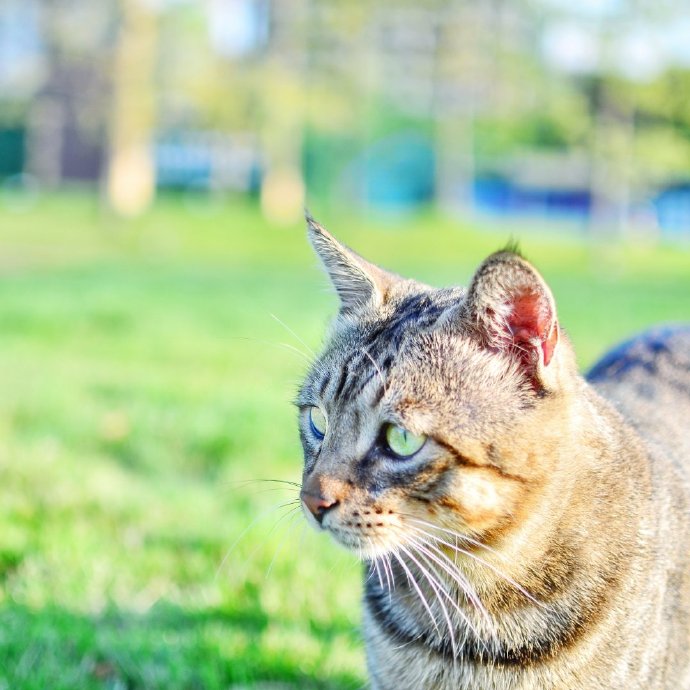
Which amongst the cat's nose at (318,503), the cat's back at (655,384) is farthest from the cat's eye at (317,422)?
the cat's back at (655,384)

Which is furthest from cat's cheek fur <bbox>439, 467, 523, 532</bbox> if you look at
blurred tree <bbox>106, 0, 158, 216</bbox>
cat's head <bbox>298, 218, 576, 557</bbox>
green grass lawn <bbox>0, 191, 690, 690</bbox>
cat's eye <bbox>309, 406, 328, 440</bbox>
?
blurred tree <bbox>106, 0, 158, 216</bbox>

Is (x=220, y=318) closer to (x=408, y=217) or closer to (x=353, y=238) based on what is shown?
(x=353, y=238)

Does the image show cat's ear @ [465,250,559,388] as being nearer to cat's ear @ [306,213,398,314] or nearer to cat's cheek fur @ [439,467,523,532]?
cat's cheek fur @ [439,467,523,532]

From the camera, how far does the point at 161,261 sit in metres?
16.2

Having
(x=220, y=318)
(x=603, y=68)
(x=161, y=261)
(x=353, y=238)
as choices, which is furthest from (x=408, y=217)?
(x=220, y=318)

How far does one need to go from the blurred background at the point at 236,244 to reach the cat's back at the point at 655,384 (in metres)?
0.73

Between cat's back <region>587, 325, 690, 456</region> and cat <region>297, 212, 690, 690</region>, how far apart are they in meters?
0.33

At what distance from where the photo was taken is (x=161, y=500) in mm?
3734

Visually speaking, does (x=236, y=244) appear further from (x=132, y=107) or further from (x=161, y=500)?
(x=161, y=500)

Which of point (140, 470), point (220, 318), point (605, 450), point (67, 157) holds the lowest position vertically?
point (67, 157)

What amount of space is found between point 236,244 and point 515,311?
17.8 m

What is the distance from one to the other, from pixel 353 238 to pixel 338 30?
6603 millimetres

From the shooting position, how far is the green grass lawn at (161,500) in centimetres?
263

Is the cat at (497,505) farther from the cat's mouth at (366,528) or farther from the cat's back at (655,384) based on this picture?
the cat's back at (655,384)
